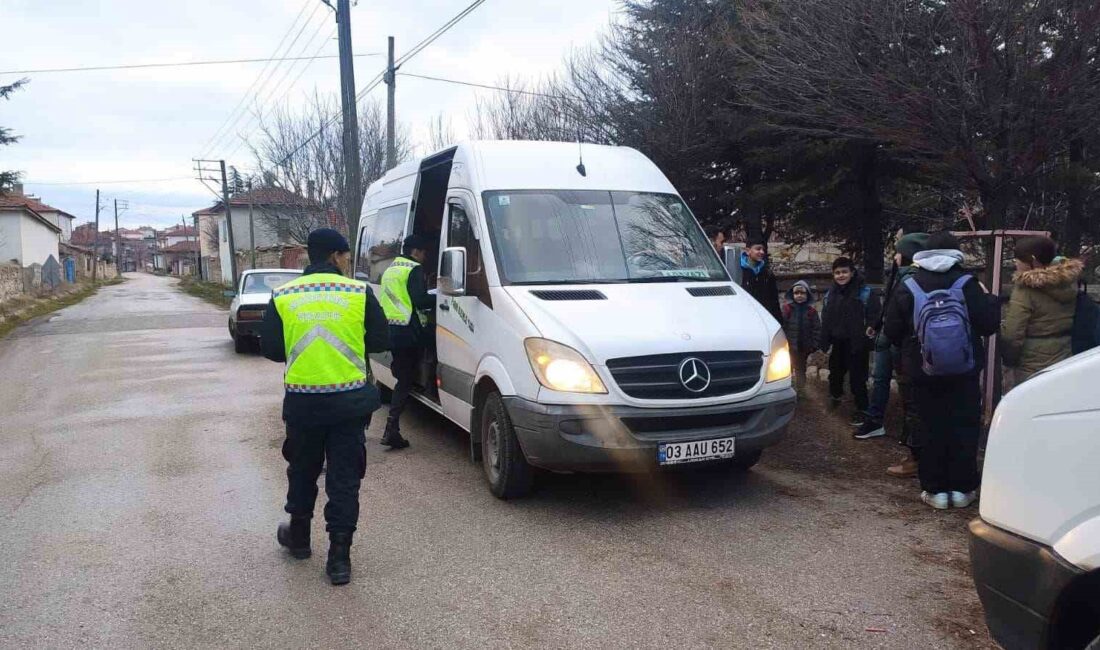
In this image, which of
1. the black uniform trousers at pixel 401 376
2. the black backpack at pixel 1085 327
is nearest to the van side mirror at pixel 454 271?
the black uniform trousers at pixel 401 376

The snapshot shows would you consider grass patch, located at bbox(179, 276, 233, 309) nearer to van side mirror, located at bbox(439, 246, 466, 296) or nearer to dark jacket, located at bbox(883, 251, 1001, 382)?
van side mirror, located at bbox(439, 246, 466, 296)

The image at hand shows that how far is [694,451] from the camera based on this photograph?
16.7ft

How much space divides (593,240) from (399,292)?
1823mm

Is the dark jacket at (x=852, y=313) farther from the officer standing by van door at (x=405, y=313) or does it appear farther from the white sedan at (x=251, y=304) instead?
the white sedan at (x=251, y=304)

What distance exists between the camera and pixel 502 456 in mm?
5465

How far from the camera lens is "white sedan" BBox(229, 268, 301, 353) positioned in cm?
1469

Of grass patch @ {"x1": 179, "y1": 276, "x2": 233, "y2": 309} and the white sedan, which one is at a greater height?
the white sedan

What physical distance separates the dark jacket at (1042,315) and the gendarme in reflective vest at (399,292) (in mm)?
4443

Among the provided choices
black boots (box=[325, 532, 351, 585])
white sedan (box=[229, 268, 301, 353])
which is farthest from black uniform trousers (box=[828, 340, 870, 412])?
white sedan (box=[229, 268, 301, 353])

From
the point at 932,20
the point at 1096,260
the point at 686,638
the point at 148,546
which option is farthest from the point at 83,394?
the point at 1096,260

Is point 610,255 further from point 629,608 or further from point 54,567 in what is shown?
point 54,567

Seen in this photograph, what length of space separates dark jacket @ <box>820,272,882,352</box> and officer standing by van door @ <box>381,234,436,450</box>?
11.5 ft

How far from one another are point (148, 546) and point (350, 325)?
197cm

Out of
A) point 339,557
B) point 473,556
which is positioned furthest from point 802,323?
point 339,557
